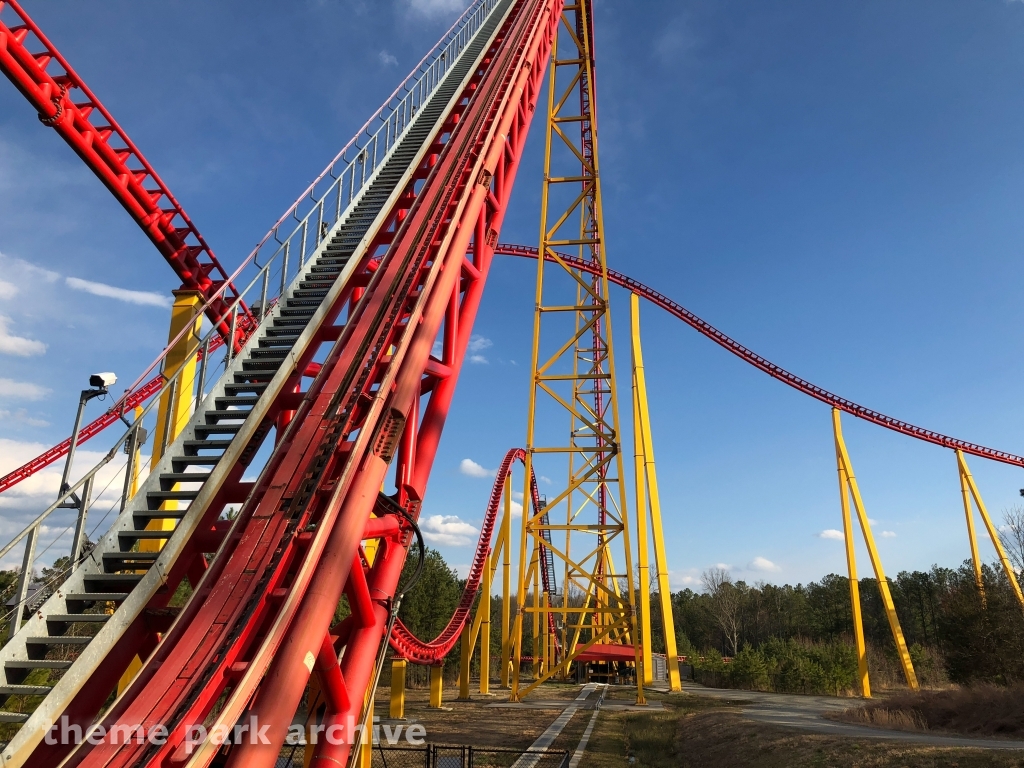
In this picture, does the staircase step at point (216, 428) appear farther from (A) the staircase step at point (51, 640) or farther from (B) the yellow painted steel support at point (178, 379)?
(B) the yellow painted steel support at point (178, 379)

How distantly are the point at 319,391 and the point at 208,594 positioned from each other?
177 centimetres

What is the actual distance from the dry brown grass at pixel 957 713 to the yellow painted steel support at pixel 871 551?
6.41 m

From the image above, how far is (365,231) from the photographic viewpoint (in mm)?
7973

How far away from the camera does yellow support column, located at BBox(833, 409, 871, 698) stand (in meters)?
18.3

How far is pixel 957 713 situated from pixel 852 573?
848cm

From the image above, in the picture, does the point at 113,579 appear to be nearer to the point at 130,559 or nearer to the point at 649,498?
the point at 130,559

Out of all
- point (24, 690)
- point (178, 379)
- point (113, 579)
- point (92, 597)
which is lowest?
point (24, 690)

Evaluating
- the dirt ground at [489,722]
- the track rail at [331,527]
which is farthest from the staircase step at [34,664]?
the dirt ground at [489,722]

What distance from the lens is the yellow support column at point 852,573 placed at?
60.1 ft

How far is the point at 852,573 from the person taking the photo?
19156 mm

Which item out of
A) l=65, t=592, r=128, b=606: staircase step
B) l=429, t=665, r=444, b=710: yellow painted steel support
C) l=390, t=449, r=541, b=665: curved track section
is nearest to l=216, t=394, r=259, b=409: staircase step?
l=65, t=592, r=128, b=606: staircase step

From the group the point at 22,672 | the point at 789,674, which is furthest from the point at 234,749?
the point at 789,674

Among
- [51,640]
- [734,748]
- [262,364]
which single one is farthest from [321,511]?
[734,748]

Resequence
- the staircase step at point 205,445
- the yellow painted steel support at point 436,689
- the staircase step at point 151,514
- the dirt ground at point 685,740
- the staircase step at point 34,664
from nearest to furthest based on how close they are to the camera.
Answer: the staircase step at point 34,664, the staircase step at point 151,514, the staircase step at point 205,445, the dirt ground at point 685,740, the yellow painted steel support at point 436,689
